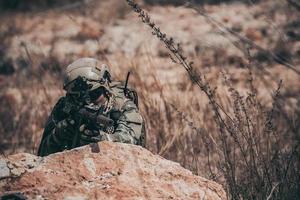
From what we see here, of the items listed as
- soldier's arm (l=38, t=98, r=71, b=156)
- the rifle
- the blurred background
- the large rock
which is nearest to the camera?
the large rock

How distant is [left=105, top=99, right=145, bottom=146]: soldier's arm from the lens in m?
2.76

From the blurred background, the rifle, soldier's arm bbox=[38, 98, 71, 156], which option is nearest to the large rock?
the rifle

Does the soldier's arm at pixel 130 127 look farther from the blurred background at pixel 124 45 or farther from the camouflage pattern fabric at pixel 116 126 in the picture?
the blurred background at pixel 124 45

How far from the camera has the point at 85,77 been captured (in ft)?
9.47

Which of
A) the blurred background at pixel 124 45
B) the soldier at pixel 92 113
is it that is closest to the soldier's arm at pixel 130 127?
the soldier at pixel 92 113

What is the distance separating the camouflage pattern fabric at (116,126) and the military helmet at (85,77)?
0.06 m

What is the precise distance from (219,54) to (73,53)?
1896mm

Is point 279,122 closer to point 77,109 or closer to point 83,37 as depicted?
point 77,109

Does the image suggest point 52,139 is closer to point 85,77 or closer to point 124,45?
point 85,77

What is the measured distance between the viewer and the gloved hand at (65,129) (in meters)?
2.74

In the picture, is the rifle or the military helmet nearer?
the rifle

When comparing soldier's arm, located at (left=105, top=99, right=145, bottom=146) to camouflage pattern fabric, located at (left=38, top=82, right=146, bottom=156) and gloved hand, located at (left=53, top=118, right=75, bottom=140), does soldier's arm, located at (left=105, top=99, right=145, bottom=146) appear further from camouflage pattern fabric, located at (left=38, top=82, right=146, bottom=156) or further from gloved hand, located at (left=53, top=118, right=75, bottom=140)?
gloved hand, located at (left=53, top=118, right=75, bottom=140)

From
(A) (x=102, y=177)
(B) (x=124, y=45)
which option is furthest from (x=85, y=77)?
(B) (x=124, y=45)

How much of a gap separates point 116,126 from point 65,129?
0.25 m
